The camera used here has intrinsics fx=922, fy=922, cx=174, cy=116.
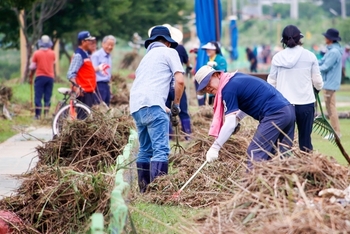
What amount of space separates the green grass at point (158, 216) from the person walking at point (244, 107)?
1.97 ft

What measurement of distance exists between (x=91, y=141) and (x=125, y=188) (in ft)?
15.5

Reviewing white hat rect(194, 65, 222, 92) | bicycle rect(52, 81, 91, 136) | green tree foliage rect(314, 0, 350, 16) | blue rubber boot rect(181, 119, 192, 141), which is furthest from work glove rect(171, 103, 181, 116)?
green tree foliage rect(314, 0, 350, 16)

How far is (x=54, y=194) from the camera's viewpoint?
26.6ft

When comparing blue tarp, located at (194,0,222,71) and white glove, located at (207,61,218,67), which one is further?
blue tarp, located at (194,0,222,71)

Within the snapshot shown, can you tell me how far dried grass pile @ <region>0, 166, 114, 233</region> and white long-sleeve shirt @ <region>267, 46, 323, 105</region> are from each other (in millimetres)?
3321

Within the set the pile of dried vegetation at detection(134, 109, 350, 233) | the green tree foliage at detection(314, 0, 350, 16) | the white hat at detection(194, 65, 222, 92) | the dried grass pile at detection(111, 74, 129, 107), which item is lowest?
the green tree foliage at detection(314, 0, 350, 16)

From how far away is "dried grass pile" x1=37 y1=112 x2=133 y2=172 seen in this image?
447 inches

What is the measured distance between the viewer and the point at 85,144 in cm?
1147

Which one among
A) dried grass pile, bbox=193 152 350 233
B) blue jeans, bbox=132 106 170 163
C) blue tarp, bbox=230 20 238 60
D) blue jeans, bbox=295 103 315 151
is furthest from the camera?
blue tarp, bbox=230 20 238 60

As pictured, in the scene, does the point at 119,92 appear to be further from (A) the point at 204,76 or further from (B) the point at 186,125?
(A) the point at 204,76

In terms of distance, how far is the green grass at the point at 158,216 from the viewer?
749cm

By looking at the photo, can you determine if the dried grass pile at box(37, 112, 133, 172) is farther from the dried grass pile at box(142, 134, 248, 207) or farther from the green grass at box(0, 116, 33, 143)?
the green grass at box(0, 116, 33, 143)

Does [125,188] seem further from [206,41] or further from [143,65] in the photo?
[206,41]

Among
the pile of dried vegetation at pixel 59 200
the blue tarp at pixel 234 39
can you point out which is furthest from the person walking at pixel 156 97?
the blue tarp at pixel 234 39
